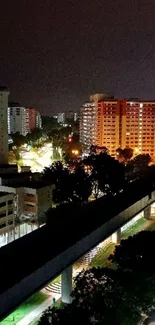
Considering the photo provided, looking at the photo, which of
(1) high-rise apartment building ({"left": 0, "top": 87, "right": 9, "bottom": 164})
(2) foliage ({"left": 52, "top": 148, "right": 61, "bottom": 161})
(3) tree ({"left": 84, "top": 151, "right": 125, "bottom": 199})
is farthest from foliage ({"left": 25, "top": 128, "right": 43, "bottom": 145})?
(3) tree ({"left": 84, "top": 151, "right": 125, "bottom": 199})

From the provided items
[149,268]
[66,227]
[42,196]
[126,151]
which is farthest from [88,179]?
[126,151]

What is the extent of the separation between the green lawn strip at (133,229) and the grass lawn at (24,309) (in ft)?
9.92

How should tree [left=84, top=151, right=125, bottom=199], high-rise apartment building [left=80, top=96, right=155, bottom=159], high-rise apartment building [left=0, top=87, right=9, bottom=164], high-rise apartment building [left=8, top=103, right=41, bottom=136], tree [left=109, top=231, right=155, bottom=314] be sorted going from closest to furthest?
tree [left=109, top=231, right=155, bottom=314] < tree [left=84, top=151, right=125, bottom=199] < high-rise apartment building [left=0, top=87, right=9, bottom=164] < high-rise apartment building [left=80, top=96, right=155, bottom=159] < high-rise apartment building [left=8, top=103, right=41, bottom=136]

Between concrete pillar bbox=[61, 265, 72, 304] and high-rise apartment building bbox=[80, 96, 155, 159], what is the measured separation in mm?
12476

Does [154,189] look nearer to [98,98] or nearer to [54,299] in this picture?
[54,299]

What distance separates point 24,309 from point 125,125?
13453 mm

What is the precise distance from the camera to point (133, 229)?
28.7 feet

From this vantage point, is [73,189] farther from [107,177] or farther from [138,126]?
[138,126]

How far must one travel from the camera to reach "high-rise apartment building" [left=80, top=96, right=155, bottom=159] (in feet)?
58.4

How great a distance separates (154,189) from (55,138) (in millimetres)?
10719

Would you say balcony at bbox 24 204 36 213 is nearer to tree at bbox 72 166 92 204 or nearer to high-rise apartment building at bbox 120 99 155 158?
tree at bbox 72 166 92 204

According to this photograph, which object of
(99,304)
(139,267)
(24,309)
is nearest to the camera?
(99,304)

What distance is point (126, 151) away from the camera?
52.1 feet

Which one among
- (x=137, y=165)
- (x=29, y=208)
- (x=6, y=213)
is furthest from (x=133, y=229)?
(x=137, y=165)
